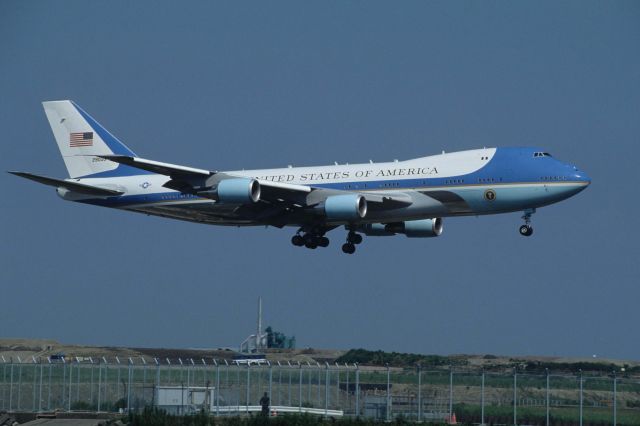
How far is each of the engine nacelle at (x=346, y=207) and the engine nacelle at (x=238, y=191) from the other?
13.1 ft

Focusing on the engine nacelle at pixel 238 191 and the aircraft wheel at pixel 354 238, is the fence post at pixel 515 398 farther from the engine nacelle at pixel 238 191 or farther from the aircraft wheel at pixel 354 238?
the aircraft wheel at pixel 354 238

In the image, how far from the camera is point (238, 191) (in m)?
62.0

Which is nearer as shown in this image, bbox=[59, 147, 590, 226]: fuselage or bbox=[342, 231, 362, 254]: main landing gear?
bbox=[59, 147, 590, 226]: fuselage

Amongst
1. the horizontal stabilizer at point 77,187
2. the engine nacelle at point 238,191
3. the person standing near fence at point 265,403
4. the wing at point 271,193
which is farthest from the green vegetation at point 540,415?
the horizontal stabilizer at point 77,187

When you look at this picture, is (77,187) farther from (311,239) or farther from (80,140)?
(311,239)

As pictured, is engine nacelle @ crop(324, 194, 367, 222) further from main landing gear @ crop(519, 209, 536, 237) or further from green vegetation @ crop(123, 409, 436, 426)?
green vegetation @ crop(123, 409, 436, 426)

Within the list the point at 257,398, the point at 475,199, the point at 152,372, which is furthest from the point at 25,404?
the point at 475,199

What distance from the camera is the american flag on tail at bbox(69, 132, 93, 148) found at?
2940 inches

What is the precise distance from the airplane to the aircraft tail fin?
0.28 meters

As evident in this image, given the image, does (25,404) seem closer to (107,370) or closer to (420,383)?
(107,370)

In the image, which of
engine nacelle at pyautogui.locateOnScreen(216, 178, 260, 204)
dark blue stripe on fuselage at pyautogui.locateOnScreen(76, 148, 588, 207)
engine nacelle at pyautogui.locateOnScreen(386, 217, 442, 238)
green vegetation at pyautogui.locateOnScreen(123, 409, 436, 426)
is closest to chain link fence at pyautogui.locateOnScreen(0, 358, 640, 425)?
green vegetation at pyautogui.locateOnScreen(123, 409, 436, 426)

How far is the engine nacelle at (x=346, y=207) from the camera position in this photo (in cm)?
6191

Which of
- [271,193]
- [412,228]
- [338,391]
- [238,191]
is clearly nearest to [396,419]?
[338,391]

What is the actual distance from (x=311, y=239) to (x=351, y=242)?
3.11 metres
